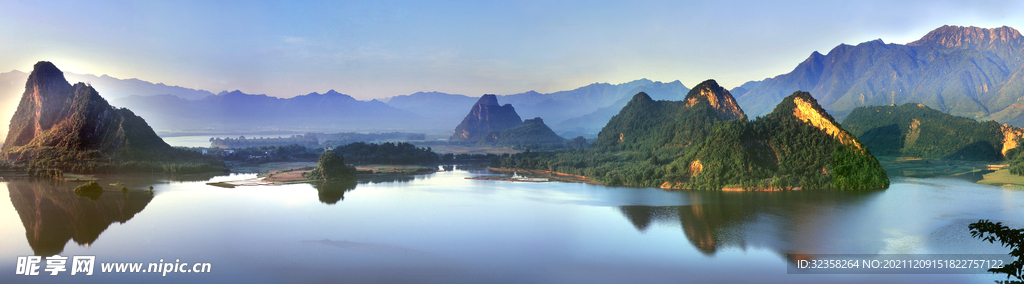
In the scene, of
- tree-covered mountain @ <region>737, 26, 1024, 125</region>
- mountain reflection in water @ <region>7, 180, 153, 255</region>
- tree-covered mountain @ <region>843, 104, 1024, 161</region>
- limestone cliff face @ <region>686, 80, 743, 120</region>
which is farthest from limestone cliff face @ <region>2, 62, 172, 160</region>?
tree-covered mountain @ <region>737, 26, 1024, 125</region>

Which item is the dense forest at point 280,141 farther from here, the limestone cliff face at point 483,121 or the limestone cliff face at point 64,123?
the limestone cliff face at point 64,123

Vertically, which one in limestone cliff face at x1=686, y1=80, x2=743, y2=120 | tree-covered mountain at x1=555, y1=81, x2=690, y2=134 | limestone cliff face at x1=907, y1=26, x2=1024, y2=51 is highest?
limestone cliff face at x1=907, y1=26, x2=1024, y2=51

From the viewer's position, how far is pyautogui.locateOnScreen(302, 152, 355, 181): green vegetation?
52906 millimetres

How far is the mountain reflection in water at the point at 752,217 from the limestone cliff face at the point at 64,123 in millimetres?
52707

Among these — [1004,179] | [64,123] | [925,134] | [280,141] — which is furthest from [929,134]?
[280,141]

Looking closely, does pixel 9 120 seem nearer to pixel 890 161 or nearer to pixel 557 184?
pixel 557 184

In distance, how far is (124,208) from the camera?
116 feet

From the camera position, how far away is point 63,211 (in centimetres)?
3375

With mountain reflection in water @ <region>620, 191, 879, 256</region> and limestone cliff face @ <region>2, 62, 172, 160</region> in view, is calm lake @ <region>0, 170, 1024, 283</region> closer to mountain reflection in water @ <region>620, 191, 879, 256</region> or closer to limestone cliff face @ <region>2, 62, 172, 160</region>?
mountain reflection in water @ <region>620, 191, 879, 256</region>

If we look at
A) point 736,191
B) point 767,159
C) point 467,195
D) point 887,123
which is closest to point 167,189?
point 467,195

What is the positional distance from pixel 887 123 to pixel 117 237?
8709cm

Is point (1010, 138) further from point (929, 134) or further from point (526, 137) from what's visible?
point (526, 137)

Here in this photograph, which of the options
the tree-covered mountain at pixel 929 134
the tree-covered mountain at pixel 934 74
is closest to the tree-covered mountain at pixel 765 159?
the tree-covered mountain at pixel 929 134

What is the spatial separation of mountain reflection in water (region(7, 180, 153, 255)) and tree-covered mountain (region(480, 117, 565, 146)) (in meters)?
80.8
